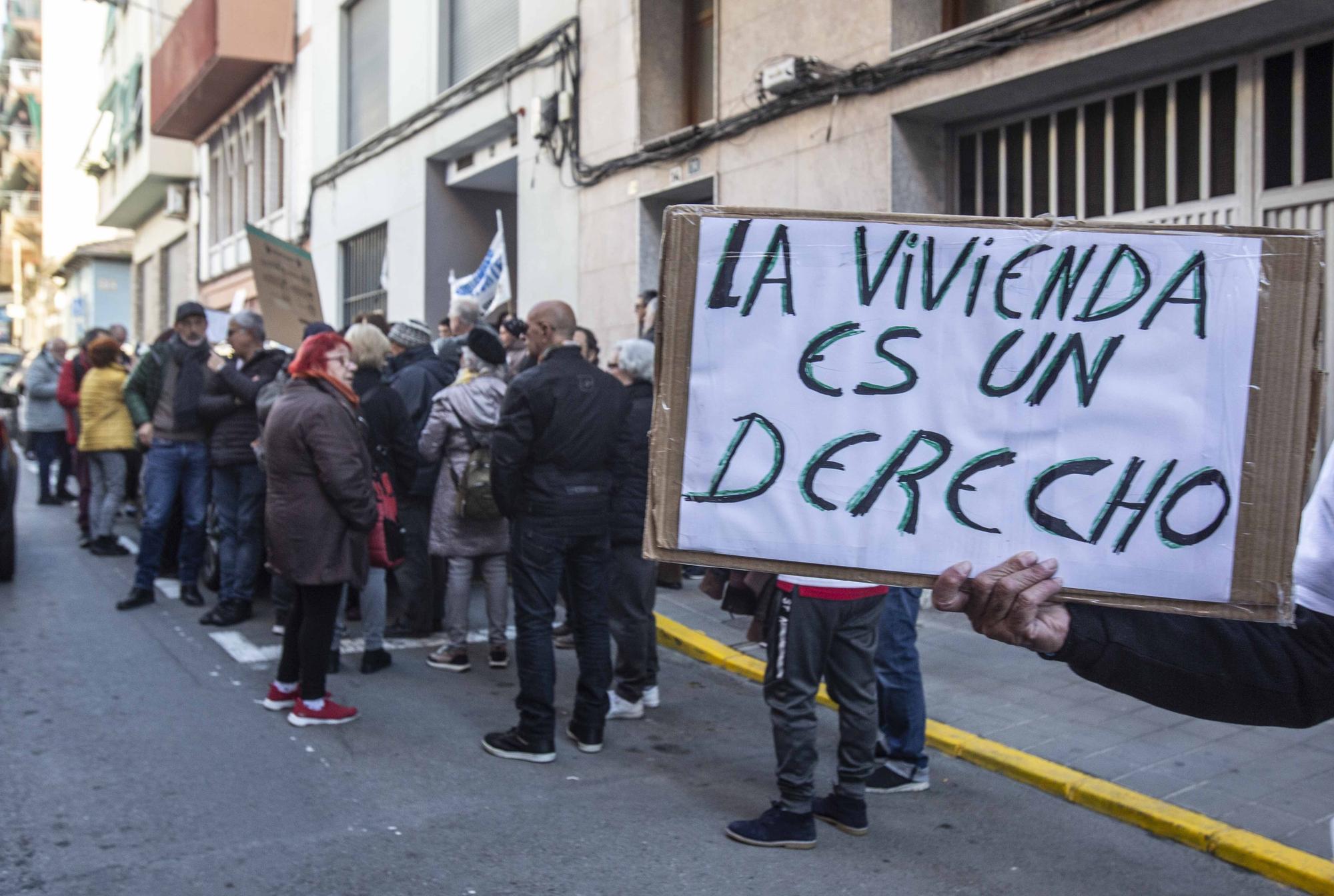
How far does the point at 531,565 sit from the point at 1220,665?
340 centimetres

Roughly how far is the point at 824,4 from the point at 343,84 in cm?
1137

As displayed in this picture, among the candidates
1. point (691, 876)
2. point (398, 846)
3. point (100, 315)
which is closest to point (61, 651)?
point (398, 846)

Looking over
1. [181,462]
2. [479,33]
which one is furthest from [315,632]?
[479,33]

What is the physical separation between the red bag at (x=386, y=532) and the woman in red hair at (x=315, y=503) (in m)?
0.43

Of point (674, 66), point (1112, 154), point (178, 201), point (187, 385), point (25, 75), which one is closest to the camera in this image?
point (1112, 154)

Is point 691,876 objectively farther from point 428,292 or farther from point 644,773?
point 428,292

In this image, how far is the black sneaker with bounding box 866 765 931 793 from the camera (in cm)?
469

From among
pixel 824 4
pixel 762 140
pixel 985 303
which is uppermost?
pixel 824 4

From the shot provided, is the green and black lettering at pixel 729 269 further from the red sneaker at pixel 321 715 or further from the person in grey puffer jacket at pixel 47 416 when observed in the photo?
the person in grey puffer jacket at pixel 47 416

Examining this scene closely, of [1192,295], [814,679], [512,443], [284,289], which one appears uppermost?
[284,289]

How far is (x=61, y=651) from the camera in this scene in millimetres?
6629

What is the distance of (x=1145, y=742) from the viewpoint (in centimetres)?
515

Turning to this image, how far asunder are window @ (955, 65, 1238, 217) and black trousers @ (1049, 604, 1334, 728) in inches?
224

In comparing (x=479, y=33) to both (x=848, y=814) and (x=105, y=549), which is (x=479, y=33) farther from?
(x=848, y=814)
